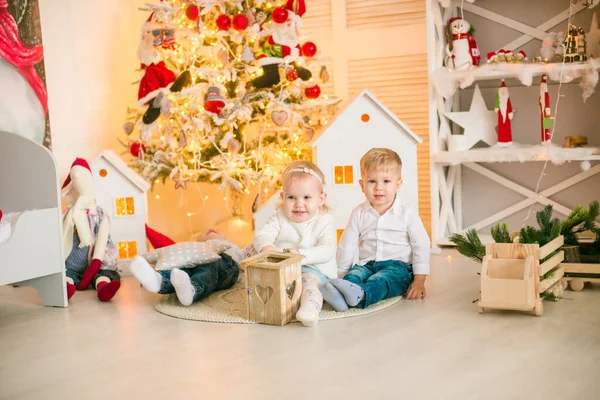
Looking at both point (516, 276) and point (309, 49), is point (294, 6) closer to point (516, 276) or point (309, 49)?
point (309, 49)

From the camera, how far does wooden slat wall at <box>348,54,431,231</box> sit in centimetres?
415

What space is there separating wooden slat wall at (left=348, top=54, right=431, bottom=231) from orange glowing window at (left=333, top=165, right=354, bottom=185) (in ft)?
2.15

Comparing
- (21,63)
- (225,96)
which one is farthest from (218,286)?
(21,63)

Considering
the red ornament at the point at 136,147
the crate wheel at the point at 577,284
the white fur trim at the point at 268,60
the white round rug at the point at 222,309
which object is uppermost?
the white fur trim at the point at 268,60

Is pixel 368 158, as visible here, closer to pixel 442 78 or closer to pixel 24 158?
pixel 442 78

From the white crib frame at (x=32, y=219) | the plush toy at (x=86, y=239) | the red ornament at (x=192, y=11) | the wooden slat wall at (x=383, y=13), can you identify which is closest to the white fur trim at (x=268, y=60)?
the red ornament at (x=192, y=11)

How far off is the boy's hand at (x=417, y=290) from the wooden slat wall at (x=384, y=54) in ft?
4.32

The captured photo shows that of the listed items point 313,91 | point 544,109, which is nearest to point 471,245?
point 544,109

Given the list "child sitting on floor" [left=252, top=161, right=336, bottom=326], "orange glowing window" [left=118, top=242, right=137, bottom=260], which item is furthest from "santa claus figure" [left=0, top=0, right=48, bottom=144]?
"child sitting on floor" [left=252, top=161, right=336, bottom=326]

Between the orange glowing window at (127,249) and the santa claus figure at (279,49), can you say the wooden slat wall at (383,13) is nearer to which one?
the santa claus figure at (279,49)

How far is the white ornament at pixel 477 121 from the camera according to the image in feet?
13.2

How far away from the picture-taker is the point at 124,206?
3.65 meters

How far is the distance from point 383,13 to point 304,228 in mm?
1820

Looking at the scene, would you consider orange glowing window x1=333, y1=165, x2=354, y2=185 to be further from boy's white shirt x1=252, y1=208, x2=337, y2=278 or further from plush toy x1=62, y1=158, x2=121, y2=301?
plush toy x1=62, y1=158, x2=121, y2=301
